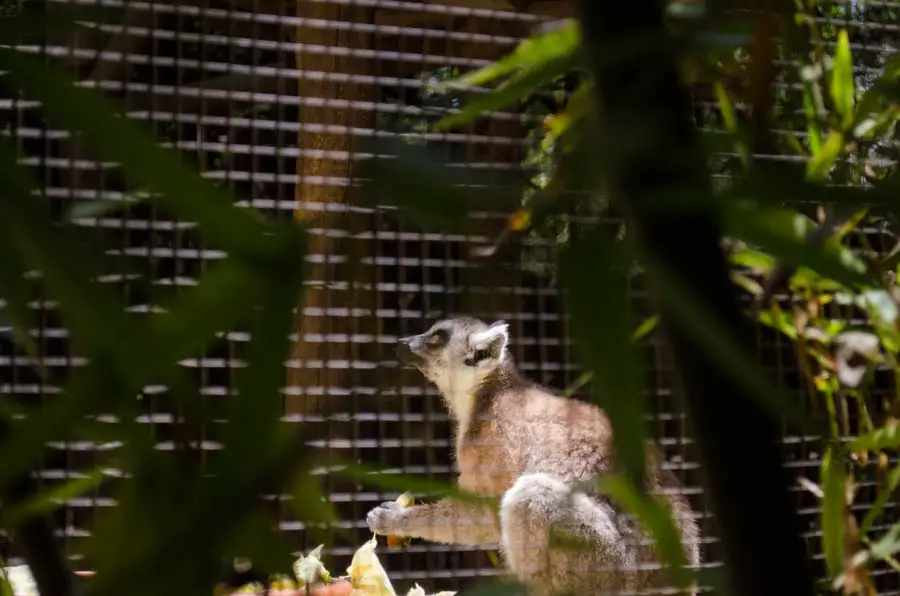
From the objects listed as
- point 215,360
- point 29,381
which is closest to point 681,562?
point 215,360

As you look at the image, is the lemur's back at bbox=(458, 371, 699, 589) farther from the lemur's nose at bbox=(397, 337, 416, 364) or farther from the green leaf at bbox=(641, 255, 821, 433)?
the green leaf at bbox=(641, 255, 821, 433)

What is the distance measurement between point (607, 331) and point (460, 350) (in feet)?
7.37

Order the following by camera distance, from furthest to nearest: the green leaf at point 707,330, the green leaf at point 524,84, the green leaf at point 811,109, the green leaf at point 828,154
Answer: the green leaf at point 828,154
the green leaf at point 811,109
the green leaf at point 524,84
the green leaf at point 707,330

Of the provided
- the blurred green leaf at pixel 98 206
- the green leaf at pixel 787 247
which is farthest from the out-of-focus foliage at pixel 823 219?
the blurred green leaf at pixel 98 206

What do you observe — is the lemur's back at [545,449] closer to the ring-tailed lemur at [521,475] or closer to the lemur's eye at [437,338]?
the ring-tailed lemur at [521,475]

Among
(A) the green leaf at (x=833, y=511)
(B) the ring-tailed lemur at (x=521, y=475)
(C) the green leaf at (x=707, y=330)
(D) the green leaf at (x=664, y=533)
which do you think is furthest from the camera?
(B) the ring-tailed lemur at (x=521, y=475)

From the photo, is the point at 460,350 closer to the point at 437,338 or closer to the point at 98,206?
the point at 437,338

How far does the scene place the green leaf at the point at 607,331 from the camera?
1.27ft

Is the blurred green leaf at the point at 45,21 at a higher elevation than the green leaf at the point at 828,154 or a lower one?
lower

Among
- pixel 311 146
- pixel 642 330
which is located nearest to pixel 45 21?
pixel 642 330

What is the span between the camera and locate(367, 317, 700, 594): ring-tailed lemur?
2.12 meters

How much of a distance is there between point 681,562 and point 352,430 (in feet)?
4.49

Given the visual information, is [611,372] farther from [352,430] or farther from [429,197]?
[352,430]

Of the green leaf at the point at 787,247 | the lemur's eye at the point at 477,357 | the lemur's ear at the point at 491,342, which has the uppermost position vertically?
the lemur's ear at the point at 491,342
